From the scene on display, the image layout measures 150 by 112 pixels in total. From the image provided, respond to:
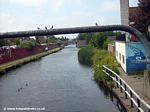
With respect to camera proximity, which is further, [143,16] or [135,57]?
[135,57]

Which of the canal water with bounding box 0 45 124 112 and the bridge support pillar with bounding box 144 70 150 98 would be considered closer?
the bridge support pillar with bounding box 144 70 150 98

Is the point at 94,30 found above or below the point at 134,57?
above

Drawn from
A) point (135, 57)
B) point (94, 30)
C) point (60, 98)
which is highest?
point (94, 30)

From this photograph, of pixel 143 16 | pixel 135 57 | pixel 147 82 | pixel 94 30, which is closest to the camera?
pixel 147 82

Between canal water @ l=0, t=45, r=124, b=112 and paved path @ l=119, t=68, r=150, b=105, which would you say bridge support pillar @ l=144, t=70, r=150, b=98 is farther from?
canal water @ l=0, t=45, r=124, b=112

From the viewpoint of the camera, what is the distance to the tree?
79.8ft

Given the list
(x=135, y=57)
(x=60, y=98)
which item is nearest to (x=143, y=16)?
(x=135, y=57)

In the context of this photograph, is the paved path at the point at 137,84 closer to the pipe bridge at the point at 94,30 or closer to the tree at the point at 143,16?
the pipe bridge at the point at 94,30

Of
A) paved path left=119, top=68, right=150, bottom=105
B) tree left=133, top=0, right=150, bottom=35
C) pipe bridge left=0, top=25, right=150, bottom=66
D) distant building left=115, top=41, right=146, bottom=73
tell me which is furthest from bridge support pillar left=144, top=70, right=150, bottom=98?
distant building left=115, top=41, right=146, bottom=73

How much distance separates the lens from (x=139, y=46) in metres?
28.1

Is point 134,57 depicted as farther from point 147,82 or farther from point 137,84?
point 147,82

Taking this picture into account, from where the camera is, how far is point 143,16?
25234 millimetres

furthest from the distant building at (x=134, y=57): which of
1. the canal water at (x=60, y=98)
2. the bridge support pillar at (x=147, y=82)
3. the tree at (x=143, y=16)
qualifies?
the bridge support pillar at (x=147, y=82)

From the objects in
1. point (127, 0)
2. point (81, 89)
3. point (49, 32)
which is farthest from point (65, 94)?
point (127, 0)
